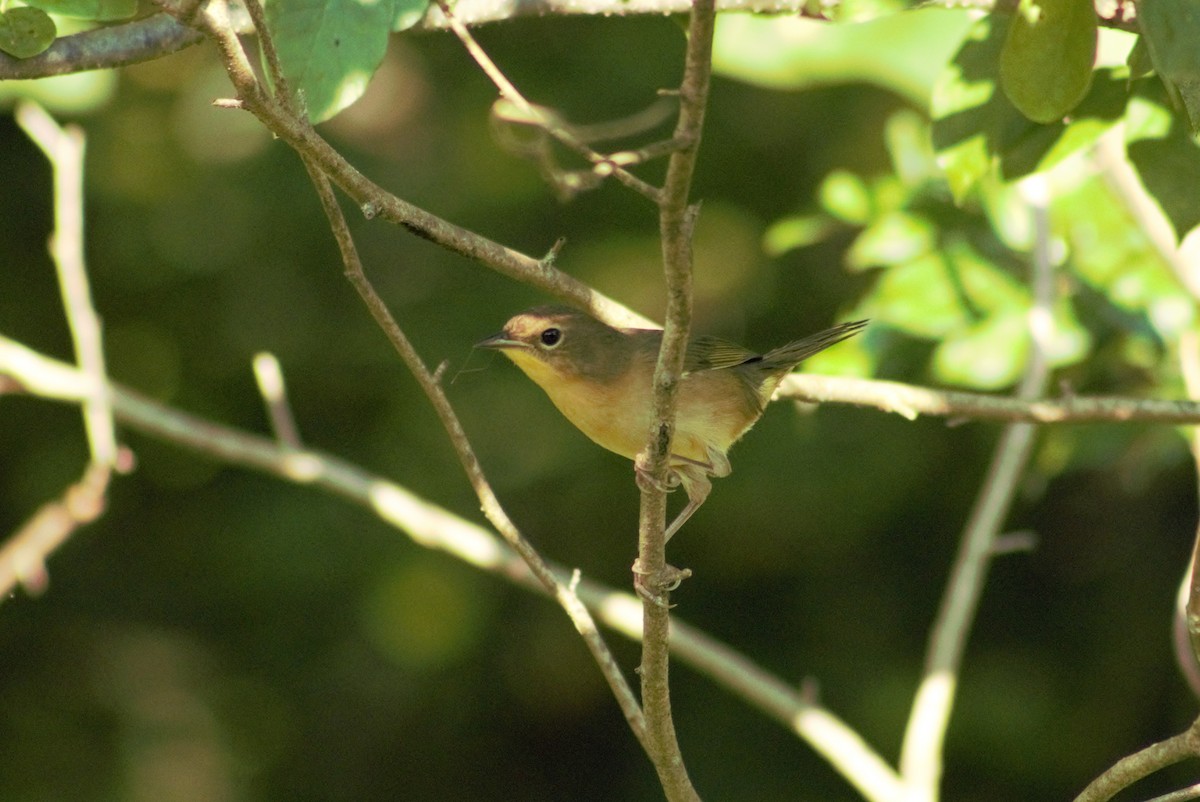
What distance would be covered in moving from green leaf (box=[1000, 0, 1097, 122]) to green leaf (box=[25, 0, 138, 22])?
63.0 inches

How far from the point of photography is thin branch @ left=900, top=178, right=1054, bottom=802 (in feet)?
13.1

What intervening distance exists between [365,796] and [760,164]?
421 centimetres


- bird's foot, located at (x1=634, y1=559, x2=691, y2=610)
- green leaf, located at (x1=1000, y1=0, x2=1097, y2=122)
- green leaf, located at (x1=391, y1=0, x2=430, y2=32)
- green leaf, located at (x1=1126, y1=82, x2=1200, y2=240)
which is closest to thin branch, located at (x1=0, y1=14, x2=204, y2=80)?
green leaf, located at (x1=391, y1=0, x2=430, y2=32)

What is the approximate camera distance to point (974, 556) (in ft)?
14.3

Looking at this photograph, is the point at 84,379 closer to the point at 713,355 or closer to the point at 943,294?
the point at 713,355

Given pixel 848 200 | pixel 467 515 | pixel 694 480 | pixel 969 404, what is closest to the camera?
pixel 969 404

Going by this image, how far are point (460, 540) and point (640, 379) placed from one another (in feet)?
2.92

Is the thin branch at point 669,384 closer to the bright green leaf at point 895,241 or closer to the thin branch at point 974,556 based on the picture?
the thin branch at point 974,556

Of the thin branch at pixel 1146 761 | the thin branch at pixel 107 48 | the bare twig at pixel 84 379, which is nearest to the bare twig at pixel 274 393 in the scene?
the bare twig at pixel 84 379

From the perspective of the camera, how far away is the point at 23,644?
812 centimetres

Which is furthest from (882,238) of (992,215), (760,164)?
(760,164)

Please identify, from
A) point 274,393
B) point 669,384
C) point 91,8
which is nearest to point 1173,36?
point 669,384

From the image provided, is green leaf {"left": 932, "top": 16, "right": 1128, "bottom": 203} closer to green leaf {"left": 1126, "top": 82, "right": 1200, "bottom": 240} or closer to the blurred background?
green leaf {"left": 1126, "top": 82, "right": 1200, "bottom": 240}

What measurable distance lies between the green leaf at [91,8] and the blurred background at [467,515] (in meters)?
4.69
